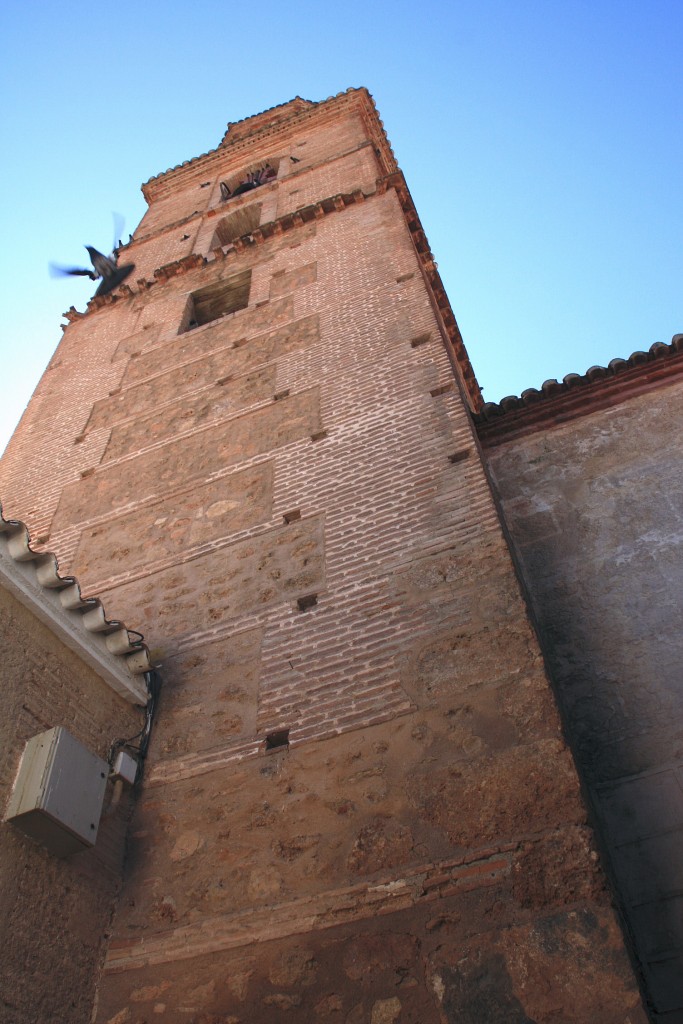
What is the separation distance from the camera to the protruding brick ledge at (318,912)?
2.98 metres

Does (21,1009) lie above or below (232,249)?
below

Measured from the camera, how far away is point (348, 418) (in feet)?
19.6

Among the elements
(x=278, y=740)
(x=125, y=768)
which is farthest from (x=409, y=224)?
(x=125, y=768)

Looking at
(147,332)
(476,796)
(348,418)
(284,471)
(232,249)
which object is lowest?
(476,796)

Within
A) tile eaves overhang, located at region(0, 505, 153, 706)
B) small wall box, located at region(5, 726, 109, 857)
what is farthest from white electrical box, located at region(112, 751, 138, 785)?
tile eaves overhang, located at region(0, 505, 153, 706)

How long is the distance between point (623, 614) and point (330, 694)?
5.57 feet

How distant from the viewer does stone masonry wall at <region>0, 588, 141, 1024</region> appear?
9.89ft

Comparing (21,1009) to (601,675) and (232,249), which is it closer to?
(601,675)

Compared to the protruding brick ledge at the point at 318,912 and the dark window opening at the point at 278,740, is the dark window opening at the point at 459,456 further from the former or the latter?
the protruding brick ledge at the point at 318,912

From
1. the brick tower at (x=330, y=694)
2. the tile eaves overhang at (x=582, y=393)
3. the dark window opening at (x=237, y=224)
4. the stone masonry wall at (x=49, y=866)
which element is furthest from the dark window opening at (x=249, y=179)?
the stone masonry wall at (x=49, y=866)

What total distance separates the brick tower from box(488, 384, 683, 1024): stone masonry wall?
513mm

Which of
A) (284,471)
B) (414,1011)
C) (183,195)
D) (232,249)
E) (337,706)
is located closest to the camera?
(414,1011)

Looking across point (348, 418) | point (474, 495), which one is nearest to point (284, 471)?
point (348, 418)

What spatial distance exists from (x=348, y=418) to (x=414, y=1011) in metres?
4.05
